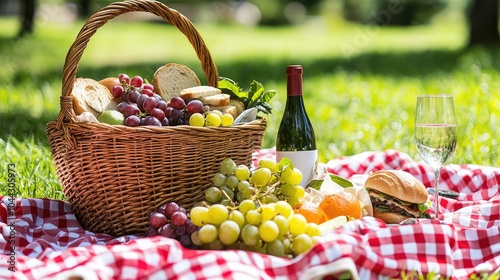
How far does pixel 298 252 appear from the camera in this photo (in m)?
2.37

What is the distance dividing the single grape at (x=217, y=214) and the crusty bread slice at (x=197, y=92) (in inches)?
26.4

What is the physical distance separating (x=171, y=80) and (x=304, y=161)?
26.5 inches

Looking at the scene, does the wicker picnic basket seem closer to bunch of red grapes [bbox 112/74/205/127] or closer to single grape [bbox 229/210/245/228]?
bunch of red grapes [bbox 112/74/205/127]

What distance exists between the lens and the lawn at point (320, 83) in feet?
15.4

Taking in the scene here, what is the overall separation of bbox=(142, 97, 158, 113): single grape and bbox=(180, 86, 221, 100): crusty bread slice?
16cm

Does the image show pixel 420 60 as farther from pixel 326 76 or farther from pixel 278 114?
pixel 278 114

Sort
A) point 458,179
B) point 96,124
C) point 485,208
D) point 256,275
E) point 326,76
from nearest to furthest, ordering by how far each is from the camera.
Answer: point 256,275
point 96,124
point 485,208
point 458,179
point 326,76

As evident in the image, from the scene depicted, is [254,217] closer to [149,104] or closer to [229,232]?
[229,232]

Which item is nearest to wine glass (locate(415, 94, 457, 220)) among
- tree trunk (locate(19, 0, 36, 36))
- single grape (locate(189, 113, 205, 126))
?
single grape (locate(189, 113, 205, 126))

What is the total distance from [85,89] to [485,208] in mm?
1722

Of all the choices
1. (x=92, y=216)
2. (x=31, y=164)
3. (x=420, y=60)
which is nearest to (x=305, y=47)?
(x=420, y=60)

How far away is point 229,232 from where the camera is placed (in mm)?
2350

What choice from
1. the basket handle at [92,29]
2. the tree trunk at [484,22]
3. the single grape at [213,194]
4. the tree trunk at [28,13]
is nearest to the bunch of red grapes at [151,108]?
the basket handle at [92,29]

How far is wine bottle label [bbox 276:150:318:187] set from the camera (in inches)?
117
